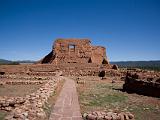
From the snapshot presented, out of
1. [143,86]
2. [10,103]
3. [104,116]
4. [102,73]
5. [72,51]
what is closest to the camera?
[104,116]

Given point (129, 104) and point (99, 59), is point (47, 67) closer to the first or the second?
point (99, 59)

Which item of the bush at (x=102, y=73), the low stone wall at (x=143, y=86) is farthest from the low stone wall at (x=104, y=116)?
the bush at (x=102, y=73)

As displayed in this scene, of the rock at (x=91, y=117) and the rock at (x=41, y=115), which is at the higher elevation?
the rock at (x=41, y=115)

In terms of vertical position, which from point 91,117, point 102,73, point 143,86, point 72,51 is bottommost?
point 91,117

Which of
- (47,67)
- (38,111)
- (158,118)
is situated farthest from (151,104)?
(47,67)

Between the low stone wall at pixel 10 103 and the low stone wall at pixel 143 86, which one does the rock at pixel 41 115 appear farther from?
the low stone wall at pixel 143 86

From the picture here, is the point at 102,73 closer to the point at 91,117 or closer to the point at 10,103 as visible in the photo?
the point at 10,103

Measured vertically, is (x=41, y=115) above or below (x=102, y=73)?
below

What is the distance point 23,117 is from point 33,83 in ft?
50.2

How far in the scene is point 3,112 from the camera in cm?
1098

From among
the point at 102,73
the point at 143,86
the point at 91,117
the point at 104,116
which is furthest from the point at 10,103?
the point at 102,73

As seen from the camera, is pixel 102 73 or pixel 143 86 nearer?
pixel 143 86

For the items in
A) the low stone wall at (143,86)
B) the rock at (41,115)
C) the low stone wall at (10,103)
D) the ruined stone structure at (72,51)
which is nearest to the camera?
the rock at (41,115)

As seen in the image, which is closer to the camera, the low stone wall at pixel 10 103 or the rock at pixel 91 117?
the rock at pixel 91 117
